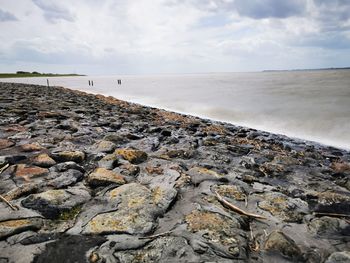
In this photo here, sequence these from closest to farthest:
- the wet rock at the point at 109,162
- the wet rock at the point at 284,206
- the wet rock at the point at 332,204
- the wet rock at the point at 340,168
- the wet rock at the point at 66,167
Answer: the wet rock at the point at 284,206
the wet rock at the point at 332,204
the wet rock at the point at 66,167
the wet rock at the point at 109,162
the wet rock at the point at 340,168

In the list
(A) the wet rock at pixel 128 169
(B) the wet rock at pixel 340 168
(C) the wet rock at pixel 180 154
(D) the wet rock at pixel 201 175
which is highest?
(A) the wet rock at pixel 128 169

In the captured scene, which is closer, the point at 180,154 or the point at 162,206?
the point at 162,206

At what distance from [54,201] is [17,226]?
52 centimetres

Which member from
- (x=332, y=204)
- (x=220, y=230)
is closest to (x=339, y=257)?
(x=220, y=230)

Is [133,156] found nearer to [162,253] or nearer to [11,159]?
[11,159]

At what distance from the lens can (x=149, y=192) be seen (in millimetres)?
3684

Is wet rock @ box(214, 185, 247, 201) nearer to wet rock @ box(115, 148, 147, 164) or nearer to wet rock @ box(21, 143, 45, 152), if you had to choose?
wet rock @ box(115, 148, 147, 164)

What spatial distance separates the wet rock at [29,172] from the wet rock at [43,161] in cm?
15

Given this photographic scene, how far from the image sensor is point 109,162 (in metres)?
4.85

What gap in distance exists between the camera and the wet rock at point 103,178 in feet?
12.9

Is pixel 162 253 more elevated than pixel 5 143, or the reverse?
pixel 5 143

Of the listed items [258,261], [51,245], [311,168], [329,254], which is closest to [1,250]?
[51,245]

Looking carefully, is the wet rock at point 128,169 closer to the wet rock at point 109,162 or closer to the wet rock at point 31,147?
the wet rock at point 109,162

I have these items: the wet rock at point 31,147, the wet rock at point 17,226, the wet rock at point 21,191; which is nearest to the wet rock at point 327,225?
the wet rock at point 17,226
